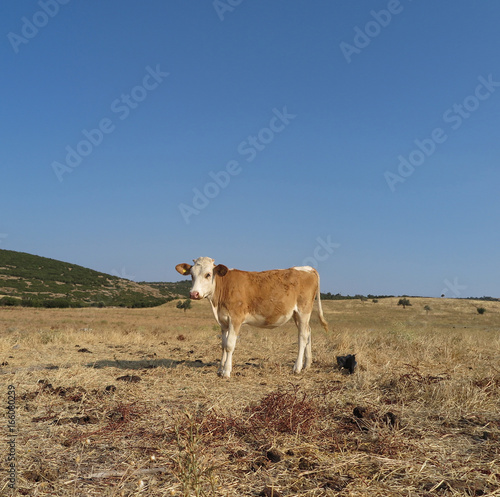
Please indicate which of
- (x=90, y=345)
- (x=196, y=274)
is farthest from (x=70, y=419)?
(x=90, y=345)

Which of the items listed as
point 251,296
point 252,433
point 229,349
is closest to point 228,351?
point 229,349

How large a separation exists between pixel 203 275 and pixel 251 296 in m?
1.25

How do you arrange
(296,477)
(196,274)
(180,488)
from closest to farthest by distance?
(180,488) → (296,477) → (196,274)

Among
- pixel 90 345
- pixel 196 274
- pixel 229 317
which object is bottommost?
pixel 90 345

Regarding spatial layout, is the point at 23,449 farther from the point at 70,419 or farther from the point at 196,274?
the point at 196,274

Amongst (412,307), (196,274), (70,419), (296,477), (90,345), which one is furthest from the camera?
(412,307)

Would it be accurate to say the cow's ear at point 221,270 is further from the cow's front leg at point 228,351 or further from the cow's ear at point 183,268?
the cow's front leg at point 228,351

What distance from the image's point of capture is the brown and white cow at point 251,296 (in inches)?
363

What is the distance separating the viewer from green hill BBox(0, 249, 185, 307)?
2286 inches

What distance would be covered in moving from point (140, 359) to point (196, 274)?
12.2ft

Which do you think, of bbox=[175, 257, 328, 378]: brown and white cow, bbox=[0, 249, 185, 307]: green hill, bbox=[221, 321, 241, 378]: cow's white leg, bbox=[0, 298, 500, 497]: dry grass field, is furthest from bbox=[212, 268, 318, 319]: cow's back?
bbox=[0, 249, 185, 307]: green hill

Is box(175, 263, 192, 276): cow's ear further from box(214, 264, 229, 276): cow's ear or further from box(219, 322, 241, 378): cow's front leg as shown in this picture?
box(219, 322, 241, 378): cow's front leg

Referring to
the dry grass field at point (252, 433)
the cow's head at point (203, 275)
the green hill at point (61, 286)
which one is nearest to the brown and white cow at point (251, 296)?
the cow's head at point (203, 275)

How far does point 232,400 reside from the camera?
6566mm
